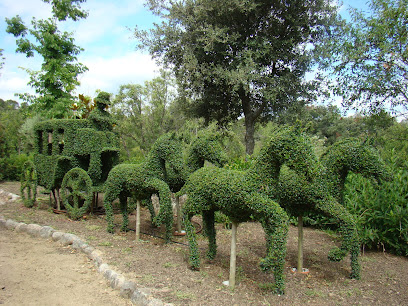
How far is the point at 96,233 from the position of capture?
253 inches

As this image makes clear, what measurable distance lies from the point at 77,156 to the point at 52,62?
9.46 meters

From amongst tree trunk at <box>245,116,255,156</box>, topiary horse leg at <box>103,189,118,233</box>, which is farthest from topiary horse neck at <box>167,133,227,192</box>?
tree trunk at <box>245,116,255,156</box>

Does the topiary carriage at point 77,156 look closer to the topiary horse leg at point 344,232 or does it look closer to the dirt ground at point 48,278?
the dirt ground at point 48,278

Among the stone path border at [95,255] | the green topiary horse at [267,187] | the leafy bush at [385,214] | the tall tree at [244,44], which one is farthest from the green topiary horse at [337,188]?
the tall tree at [244,44]

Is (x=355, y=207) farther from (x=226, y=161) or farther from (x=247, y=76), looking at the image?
(x=247, y=76)

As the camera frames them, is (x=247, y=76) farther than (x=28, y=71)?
No

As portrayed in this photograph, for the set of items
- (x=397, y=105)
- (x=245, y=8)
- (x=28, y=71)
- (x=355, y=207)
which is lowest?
(x=355, y=207)

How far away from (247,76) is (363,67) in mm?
4066

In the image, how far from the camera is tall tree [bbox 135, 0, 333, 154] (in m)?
11.6

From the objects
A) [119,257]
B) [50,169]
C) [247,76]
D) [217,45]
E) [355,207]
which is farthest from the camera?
[217,45]

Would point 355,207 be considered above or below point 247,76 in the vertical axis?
below

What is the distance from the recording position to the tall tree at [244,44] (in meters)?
11.6

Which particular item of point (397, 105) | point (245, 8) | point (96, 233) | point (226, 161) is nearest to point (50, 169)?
point (96, 233)

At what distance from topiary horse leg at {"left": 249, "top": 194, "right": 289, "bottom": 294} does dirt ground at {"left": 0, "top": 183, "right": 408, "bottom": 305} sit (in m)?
0.39
